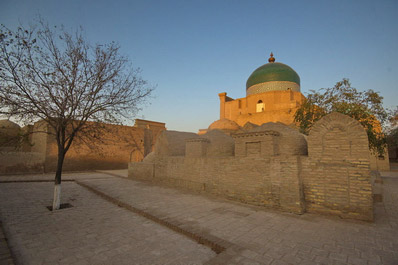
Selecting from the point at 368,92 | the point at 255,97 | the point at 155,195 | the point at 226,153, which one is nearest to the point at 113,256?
the point at 155,195

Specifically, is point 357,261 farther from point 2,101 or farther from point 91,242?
point 2,101

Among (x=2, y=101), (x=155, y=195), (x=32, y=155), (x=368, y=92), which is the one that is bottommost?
(x=155, y=195)

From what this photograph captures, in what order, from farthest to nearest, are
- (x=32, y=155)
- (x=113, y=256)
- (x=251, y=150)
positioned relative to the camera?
(x=32, y=155)
(x=251, y=150)
(x=113, y=256)

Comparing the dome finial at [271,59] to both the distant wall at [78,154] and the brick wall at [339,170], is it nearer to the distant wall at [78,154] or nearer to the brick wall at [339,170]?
the distant wall at [78,154]

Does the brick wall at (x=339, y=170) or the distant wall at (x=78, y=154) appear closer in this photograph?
the brick wall at (x=339, y=170)

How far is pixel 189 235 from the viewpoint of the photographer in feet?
12.5

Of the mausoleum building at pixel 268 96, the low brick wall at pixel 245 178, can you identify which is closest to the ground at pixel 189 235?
the low brick wall at pixel 245 178

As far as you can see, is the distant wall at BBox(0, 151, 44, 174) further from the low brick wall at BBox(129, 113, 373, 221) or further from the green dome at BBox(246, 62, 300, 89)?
the green dome at BBox(246, 62, 300, 89)

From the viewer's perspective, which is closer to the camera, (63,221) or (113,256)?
(113,256)

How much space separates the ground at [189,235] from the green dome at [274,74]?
1928 cm

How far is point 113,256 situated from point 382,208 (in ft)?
23.5

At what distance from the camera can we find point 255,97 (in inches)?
909

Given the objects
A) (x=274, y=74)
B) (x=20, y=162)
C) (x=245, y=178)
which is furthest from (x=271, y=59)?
(x=20, y=162)

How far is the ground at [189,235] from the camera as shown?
293 centimetres
